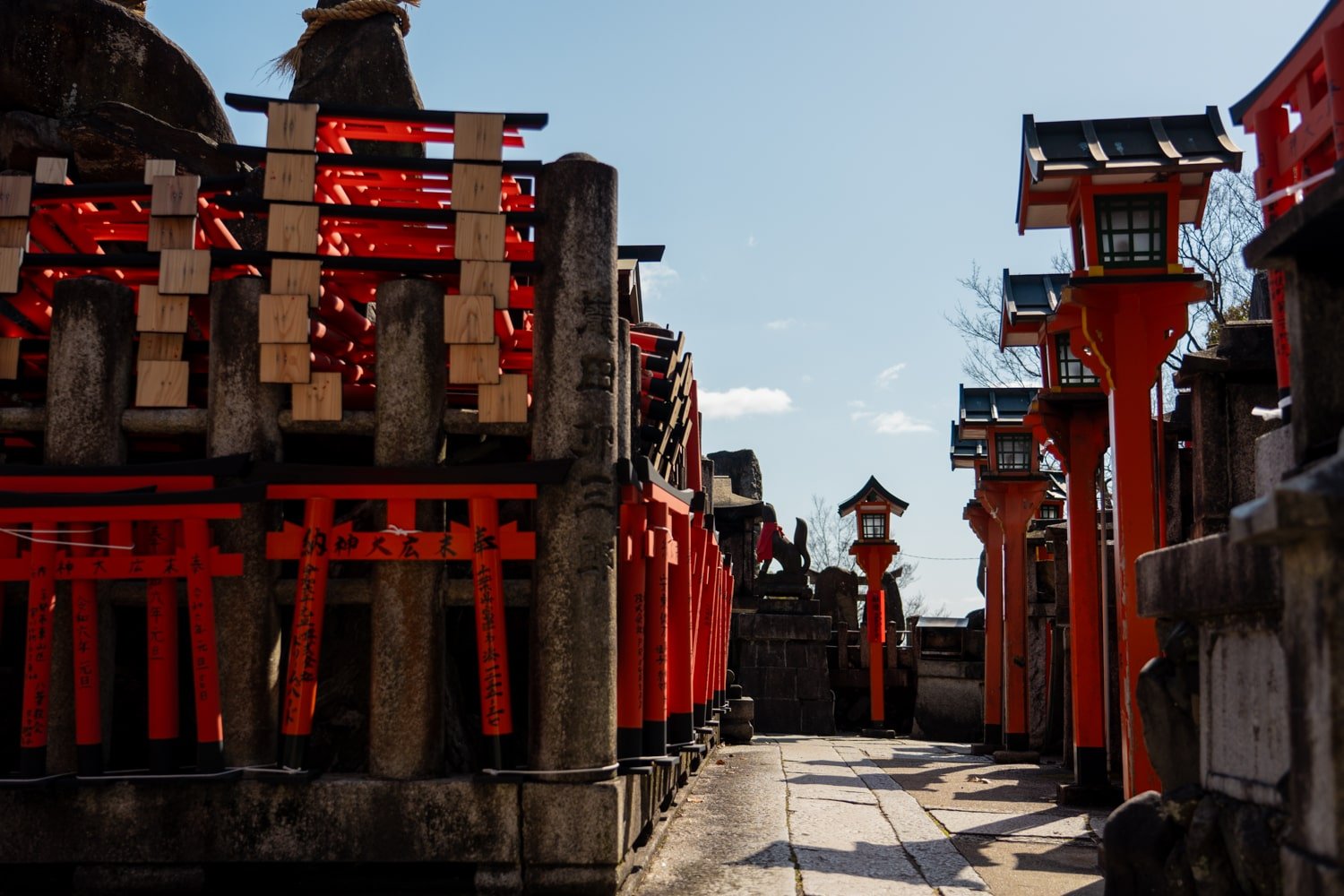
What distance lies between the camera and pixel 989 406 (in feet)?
63.8

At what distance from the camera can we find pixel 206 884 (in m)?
6.06

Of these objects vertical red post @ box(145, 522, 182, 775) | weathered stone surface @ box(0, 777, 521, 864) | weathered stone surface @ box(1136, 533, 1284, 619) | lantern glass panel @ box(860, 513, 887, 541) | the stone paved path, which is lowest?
the stone paved path

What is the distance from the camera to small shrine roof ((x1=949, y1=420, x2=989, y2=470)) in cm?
2388

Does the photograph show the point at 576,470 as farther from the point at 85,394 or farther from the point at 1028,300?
the point at 1028,300

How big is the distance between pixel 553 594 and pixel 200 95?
8437 mm

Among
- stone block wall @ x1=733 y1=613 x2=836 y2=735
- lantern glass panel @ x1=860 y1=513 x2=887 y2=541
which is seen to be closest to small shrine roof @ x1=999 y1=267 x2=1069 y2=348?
stone block wall @ x1=733 y1=613 x2=836 y2=735

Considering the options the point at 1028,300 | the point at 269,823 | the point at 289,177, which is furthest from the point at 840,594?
the point at 269,823

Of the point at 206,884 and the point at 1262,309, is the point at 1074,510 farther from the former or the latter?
the point at 206,884

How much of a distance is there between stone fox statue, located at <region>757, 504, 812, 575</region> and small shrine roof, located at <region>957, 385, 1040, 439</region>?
937 centimetres

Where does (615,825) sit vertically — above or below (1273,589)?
below

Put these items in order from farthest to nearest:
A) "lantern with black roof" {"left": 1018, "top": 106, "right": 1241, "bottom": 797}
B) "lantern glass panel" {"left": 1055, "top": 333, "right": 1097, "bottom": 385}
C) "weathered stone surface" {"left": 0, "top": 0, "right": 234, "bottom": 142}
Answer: "lantern glass panel" {"left": 1055, "top": 333, "right": 1097, "bottom": 385}
"weathered stone surface" {"left": 0, "top": 0, "right": 234, "bottom": 142}
"lantern with black roof" {"left": 1018, "top": 106, "right": 1241, "bottom": 797}

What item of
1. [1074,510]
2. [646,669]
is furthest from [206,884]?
[1074,510]

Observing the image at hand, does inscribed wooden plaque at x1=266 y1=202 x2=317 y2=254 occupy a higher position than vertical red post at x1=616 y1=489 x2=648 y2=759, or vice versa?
inscribed wooden plaque at x1=266 y1=202 x2=317 y2=254

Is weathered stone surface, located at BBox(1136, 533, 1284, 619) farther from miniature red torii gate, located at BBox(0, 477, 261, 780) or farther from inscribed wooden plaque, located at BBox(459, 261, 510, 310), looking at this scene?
miniature red torii gate, located at BBox(0, 477, 261, 780)
